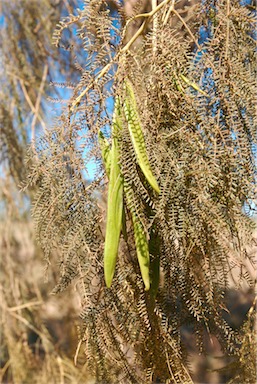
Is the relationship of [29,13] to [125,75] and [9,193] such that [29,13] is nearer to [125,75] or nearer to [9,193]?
[9,193]

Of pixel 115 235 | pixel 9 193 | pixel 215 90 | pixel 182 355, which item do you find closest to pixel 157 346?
pixel 182 355

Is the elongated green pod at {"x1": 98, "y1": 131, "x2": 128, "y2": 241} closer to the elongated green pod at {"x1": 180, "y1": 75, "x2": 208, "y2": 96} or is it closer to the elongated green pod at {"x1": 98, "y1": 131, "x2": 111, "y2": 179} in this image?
the elongated green pod at {"x1": 98, "y1": 131, "x2": 111, "y2": 179}

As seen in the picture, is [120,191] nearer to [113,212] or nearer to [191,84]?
[113,212]

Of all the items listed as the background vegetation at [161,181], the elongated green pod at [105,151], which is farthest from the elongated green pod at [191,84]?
the elongated green pod at [105,151]

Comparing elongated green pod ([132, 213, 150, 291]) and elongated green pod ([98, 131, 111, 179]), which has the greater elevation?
elongated green pod ([98, 131, 111, 179])

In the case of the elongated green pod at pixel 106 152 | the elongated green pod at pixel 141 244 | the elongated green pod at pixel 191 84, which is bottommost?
the elongated green pod at pixel 141 244

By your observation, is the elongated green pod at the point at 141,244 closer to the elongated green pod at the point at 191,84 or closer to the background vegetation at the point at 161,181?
the background vegetation at the point at 161,181

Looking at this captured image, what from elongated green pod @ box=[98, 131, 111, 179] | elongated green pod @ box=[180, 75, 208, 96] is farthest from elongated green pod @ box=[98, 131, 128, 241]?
elongated green pod @ box=[180, 75, 208, 96]

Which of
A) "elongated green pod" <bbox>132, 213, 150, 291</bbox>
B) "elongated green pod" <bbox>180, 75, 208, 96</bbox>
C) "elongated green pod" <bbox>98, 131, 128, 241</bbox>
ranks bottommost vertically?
"elongated green pod" <bbox>132, 213, 150, 291</bbox>
